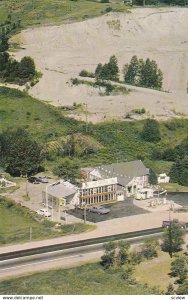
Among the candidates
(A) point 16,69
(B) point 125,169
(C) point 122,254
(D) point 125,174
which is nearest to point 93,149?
(B) point 125,169

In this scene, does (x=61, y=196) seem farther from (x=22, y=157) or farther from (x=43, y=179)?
(x=22, y=157)

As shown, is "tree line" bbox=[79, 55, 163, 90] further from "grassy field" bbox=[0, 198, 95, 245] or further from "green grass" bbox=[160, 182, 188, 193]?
"grassy field" bbox=[0, 198, 95, 245]

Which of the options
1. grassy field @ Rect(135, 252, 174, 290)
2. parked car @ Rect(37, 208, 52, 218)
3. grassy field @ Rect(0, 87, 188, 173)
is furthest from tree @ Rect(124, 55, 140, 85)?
grassy field @ Rect(135, 252, 174, 290)

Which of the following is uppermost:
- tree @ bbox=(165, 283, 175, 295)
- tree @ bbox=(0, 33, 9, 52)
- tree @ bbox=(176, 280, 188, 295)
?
tree @ bbox=(0, 33, 9, 52)

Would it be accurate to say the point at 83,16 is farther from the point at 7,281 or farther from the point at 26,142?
the point at 7,281

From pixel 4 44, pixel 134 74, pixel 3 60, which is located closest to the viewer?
pixel 3 60

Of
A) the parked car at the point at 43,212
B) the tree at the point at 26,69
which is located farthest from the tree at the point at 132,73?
the parked car at the point at 43,212
